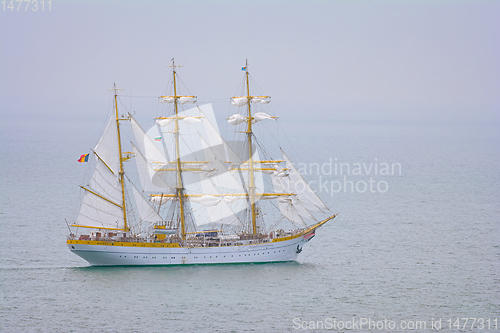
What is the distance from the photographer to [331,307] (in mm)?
58438

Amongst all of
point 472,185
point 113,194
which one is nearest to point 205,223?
point 113,194

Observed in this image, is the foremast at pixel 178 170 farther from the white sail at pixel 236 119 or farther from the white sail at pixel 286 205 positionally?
the white sail at pixel 286 205

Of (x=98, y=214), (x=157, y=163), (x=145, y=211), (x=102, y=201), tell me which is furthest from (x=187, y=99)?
(x=98, y=214)

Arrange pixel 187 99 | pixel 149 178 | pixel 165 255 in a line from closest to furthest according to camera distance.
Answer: pixel 165 255
pixel 187 99
pixel 149 178

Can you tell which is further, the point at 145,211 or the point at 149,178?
the point at 149,178

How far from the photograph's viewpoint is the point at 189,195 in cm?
7388

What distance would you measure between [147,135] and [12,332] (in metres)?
25.8
